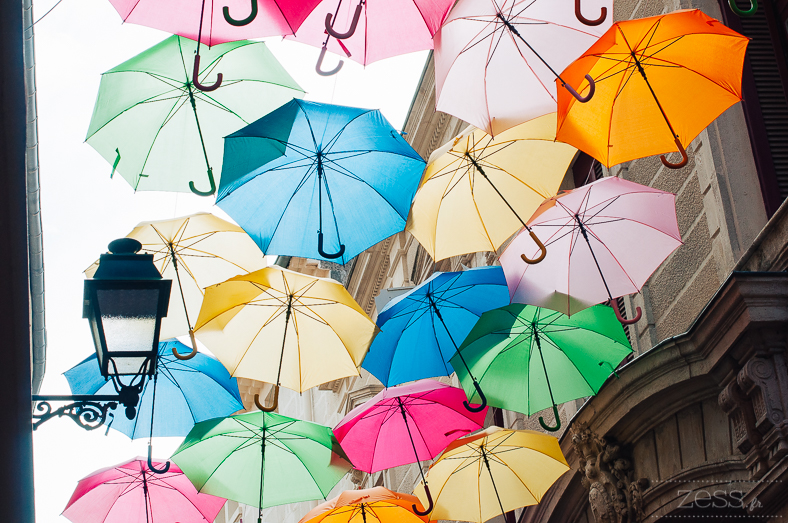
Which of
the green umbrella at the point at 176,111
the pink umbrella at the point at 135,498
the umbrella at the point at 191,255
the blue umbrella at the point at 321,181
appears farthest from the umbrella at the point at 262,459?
the green umbrella at the point at 176,111

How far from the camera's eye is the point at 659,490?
6758mm

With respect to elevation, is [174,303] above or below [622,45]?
below

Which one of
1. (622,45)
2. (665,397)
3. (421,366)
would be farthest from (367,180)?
(665,397)

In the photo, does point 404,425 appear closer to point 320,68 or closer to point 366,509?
point 366,509

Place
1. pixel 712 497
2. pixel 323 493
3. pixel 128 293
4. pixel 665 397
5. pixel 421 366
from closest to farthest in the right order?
1. pixel 128 293
2. pixel 712 497
3. pixel 665 397
4. pixel 421 366
5. pixel 323 493

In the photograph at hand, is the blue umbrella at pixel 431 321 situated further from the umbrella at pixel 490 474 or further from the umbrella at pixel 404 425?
the umbrella at pixel 490 474

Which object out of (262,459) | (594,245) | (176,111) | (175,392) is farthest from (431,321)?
(176,111)

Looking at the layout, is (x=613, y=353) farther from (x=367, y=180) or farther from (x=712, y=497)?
(x=367, y=180)

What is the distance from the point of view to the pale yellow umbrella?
686 cm

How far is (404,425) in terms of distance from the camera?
7.66 m

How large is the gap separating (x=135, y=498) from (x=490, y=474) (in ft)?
11.8

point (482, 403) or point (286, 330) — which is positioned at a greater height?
point (286, 330)

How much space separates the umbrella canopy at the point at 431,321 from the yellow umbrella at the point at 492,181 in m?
0.30

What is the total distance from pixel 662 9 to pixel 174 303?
16.8ft
